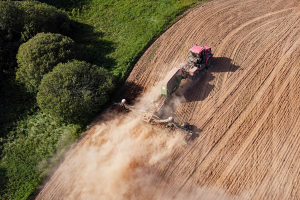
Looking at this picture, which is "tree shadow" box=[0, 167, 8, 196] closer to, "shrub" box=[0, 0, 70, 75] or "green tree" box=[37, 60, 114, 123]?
"green tree" box=[37, 60, 114, 123]

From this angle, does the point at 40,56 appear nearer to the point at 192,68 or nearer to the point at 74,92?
the point at 74,92

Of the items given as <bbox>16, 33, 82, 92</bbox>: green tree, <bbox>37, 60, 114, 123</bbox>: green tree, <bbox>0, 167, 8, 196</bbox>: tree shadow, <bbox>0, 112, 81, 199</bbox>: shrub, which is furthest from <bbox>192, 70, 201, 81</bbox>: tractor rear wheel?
<bbox>0, 167, 8, 196</bbox>: tree shadow

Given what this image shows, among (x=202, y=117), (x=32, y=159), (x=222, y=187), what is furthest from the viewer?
(x=202, y=117)

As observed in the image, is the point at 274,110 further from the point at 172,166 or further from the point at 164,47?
the point at 164,47

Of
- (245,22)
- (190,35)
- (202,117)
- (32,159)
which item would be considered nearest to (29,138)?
(32,159)

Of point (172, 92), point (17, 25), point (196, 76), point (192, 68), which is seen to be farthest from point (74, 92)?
point (17, 25)
